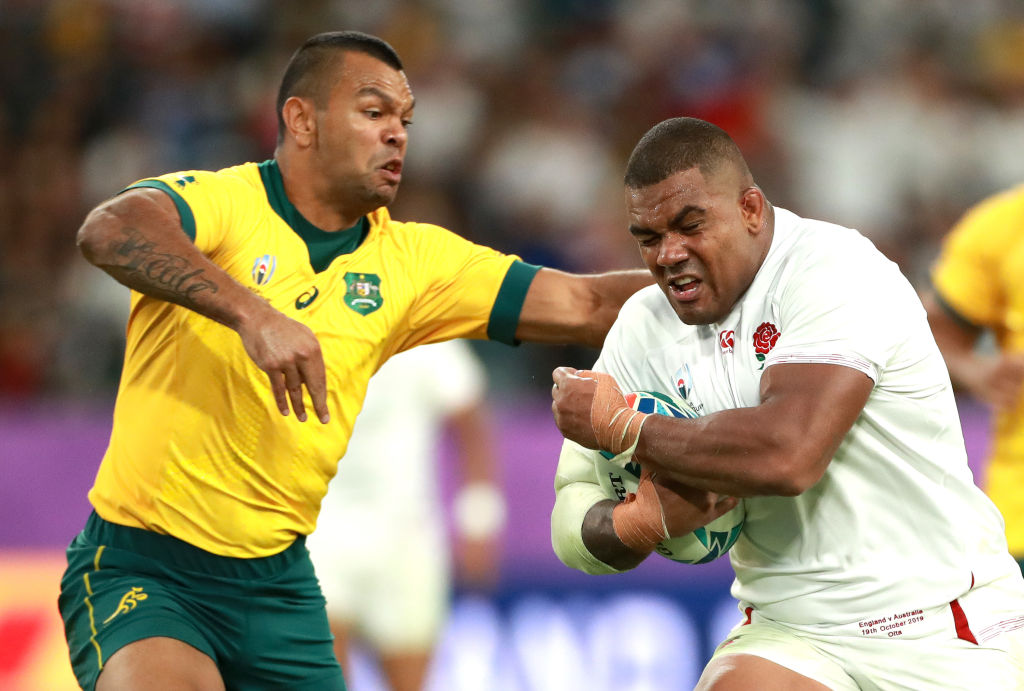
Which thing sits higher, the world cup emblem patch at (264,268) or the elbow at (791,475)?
the world cup emblem patch at (264,268)

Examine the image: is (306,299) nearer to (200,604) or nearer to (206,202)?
(206,202)

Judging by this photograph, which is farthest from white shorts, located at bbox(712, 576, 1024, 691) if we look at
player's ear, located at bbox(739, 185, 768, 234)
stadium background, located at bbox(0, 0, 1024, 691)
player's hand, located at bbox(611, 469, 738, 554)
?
stadium background, located at bbox(0, 0, 1024, 691)

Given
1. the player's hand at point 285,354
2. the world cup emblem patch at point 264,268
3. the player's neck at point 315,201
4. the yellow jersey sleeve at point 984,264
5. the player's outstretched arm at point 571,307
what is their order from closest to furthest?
the player's hand at point 285,354
the world cup emblem patch at point 264,268
the player's neck at point 315,201
the player's outstretched arm at point 571,307
the yellow jersey sleeve at point 984,264

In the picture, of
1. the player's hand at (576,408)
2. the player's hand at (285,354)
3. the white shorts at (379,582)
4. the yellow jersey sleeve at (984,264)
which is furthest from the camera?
the white shorts at (379,582)

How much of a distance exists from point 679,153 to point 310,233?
1.29 m

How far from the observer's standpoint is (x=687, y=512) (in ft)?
11.7

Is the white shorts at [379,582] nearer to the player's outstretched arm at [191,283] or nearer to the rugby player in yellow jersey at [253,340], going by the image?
the rugby player in yellow jersey at [253,340]

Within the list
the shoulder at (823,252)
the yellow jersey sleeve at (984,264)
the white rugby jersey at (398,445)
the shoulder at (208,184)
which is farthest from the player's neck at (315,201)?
the yellow jersey sleeve at (984,264)

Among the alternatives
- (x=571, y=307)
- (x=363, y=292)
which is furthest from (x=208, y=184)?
(x=571, y=307)

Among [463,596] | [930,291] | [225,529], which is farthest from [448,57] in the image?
[225,529]

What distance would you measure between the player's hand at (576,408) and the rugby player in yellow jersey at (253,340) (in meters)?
0.66

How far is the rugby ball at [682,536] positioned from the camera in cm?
368

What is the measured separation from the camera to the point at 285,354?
11.5ft

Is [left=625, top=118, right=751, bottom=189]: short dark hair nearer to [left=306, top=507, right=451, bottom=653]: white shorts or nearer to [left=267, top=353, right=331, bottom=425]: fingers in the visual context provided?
[left=267, top=353, right=331, bottom=425]: fingers
